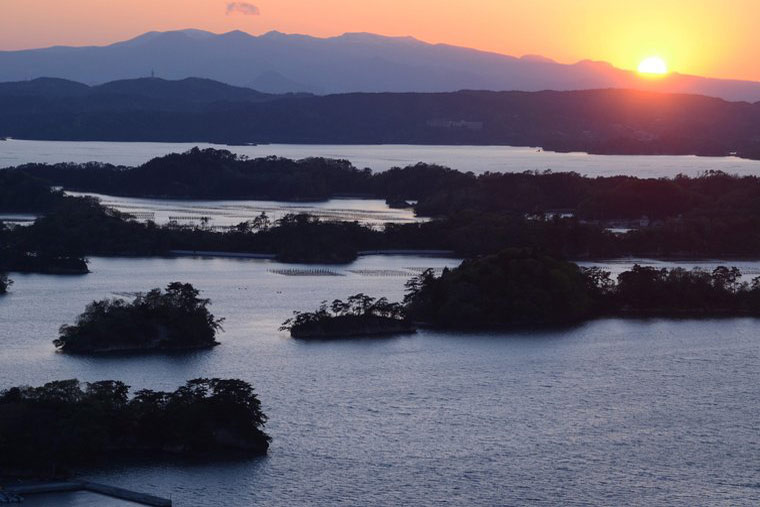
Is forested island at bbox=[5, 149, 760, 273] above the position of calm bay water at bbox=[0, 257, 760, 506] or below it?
above

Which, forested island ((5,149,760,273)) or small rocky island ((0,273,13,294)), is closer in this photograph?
small rocky island ((0,273,13,294))

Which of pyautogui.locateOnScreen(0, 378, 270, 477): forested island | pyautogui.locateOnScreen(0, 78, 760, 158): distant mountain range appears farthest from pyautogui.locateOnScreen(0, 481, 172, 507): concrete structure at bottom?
pyautogui.locateOnScreen(0, 78, 760, 158): distant mountain range

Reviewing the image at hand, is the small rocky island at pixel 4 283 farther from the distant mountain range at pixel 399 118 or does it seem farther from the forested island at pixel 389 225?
the distant mountain range at pixel 399 118

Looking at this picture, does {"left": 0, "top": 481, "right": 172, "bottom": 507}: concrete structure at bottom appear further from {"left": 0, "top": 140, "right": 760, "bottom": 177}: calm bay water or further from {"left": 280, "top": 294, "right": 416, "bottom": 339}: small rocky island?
{"left": 0, "top": 140, "right": 760, "bottom": 177}: calm bay water

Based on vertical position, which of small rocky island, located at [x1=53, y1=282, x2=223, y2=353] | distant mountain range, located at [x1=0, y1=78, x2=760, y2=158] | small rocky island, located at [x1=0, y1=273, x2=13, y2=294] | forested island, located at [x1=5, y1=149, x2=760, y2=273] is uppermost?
distant mountain range, located at [x1=0, y1=78, x2=760, y2=158]

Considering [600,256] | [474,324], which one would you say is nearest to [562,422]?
[474,324]
